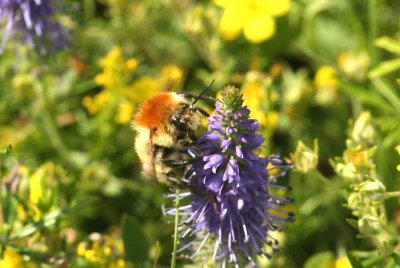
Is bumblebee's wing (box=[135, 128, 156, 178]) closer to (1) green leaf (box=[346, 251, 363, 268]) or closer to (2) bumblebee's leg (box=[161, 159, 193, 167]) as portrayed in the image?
(2) bumblebee's leg (box=[161, 159, 193, 167])

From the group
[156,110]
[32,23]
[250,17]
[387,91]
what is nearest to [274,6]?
[250,17]

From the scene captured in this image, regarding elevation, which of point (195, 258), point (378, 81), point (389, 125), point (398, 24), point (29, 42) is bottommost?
point (195, 258)

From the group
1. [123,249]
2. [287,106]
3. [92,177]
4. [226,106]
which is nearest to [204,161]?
[226,106]

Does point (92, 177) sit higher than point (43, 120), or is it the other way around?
point (43, 120)

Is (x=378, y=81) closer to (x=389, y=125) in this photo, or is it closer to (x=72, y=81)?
(x=389, y=125)

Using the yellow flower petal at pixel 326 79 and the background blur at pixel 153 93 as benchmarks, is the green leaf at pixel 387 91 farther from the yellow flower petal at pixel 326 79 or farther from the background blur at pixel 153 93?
the yellow flower petal at pixel 326 79

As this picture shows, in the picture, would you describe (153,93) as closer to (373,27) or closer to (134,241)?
(134,241)
